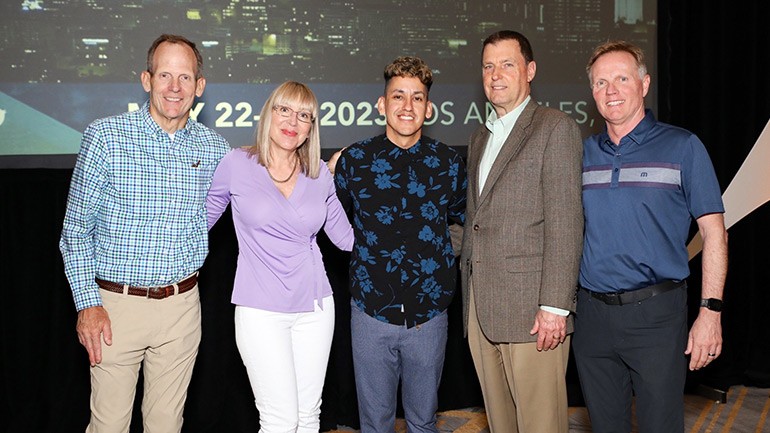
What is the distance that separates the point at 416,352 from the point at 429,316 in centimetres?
13

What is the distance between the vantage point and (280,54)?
3.78 metres

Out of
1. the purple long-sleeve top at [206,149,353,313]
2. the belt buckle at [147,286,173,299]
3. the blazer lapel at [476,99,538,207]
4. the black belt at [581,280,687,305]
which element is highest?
the blazer lapel at [476,99,538,207]

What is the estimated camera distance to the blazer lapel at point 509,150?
96.6 inches

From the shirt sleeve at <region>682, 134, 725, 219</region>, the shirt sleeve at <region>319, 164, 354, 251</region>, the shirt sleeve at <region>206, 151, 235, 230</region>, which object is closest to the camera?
the shirt sleeve at <region>682, 134, 725, 219</region>

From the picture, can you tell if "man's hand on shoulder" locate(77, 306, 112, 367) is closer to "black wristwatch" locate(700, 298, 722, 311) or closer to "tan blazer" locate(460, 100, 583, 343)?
"tan blazer" locate(460, 100, 583, 343)

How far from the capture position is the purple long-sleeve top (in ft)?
8.01

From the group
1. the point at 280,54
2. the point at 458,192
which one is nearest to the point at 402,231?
the point at 458,192

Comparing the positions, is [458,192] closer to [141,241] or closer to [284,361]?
[284,361]

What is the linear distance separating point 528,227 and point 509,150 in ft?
0.85

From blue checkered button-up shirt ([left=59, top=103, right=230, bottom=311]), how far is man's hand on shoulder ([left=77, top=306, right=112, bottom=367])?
0.10 ft

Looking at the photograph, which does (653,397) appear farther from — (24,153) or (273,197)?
(24,153)

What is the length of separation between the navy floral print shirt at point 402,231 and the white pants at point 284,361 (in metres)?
0.20

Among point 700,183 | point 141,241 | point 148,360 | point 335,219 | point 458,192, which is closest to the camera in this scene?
point 700,183

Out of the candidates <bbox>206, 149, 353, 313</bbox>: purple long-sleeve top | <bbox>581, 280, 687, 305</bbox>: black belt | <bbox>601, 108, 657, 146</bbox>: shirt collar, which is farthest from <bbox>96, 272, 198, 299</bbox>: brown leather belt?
<bbox>601, 108, 657, 146</bbox>: shirt collar
